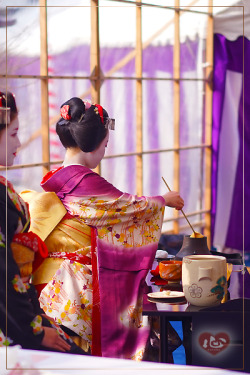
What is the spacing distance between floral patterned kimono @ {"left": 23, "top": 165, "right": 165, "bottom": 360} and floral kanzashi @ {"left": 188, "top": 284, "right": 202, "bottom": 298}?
394mm

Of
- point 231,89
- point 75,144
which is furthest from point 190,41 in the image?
point 75,144

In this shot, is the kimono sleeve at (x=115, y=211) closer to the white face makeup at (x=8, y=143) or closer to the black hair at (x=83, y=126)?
→ the black hair at (x=83, y=126)

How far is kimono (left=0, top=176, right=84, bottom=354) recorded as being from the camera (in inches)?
48.1

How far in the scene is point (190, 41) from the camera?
5512mm

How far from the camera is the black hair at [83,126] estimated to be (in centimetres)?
206

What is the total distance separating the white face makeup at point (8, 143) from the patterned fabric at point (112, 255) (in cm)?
78

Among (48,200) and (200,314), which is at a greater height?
(48,200)

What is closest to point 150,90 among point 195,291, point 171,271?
point 171,271

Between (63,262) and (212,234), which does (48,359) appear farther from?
(212,234)

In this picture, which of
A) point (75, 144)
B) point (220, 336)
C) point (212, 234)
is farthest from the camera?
point (212, 234)

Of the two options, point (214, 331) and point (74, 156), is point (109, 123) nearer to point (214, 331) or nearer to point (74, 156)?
point (74, 156)

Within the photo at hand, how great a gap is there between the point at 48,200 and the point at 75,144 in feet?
0.69

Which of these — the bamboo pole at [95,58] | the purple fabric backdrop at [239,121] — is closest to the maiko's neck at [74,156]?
the bamboo pole at [95,58]

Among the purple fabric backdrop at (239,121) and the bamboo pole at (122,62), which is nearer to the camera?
the bamboo pole at (122,62)
